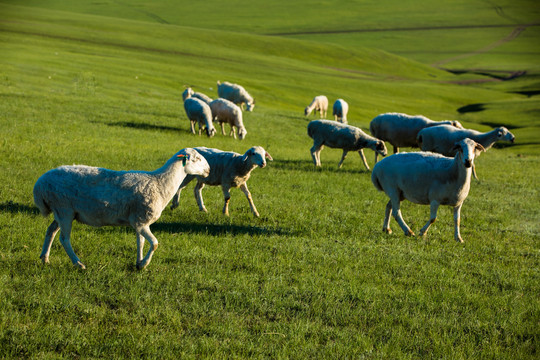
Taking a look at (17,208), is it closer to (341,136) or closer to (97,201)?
(97,201)

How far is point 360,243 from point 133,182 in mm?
4656

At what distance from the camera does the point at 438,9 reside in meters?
172

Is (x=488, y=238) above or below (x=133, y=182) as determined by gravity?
below

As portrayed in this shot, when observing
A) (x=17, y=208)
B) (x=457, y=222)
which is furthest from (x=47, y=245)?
(x=457, y=222)

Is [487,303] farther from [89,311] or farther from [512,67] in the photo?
[512,67]

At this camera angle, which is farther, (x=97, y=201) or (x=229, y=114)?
(x=229, y=114)

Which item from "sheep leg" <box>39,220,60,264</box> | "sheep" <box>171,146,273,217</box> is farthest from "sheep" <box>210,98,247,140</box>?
"sheep leg" <box>39,220,60,264</box>

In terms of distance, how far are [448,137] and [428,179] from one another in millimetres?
7859

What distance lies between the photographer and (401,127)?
20438mm

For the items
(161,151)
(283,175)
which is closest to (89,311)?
(283,175)

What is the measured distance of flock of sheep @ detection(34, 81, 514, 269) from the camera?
762 cm

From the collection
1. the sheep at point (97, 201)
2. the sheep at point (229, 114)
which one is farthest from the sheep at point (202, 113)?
the sheep at point (97, 201)

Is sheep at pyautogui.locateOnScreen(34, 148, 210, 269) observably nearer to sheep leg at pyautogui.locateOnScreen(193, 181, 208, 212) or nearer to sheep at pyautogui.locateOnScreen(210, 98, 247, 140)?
sheep leg at pyautogui.locateOnScreen(193, 181, 208, 212)

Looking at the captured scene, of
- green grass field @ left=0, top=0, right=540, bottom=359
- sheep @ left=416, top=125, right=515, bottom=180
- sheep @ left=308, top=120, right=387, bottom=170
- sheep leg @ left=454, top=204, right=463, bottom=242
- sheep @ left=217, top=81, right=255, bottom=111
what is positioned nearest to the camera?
green grass field @ left=0, top=0, right=540, bottom=359
